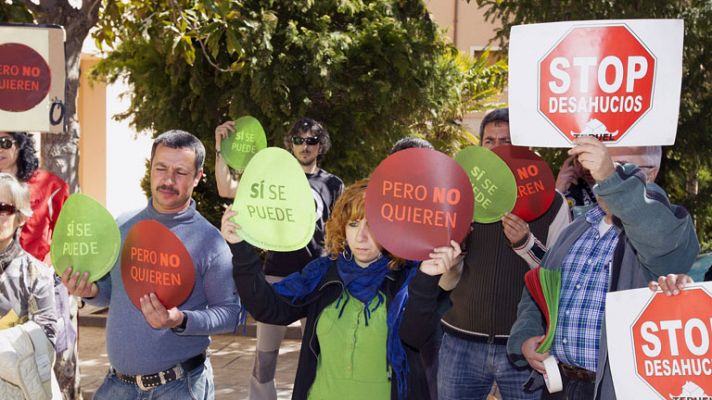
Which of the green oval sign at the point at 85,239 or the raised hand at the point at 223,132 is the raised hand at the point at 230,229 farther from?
the raised hand at the point at 223,132

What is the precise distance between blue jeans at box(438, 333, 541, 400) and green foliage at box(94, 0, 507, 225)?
4.42 meters

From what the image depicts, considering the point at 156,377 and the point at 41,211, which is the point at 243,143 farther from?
the point at 156,377

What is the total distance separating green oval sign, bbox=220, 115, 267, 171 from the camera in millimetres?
5277

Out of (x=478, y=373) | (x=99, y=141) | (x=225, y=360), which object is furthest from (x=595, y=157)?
(x=99, y=141)

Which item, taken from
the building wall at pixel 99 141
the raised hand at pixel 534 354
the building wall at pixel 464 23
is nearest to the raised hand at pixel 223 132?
the raised hand at pixel 534 354

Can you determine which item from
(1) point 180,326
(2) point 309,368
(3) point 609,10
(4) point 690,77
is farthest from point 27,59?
(4) point 690,77

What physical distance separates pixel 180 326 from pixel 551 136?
1491 millimetres

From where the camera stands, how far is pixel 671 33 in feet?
9.69

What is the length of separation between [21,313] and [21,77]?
4.02 ft

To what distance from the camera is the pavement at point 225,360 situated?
22.7 ft

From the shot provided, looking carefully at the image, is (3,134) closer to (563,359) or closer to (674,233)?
(563,359)

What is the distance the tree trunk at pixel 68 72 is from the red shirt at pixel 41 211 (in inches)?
22.4

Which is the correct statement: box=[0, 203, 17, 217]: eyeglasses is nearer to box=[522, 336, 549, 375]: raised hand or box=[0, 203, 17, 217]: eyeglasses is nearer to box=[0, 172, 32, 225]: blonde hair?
box=[0, 172, 32, 225]: blonde hair

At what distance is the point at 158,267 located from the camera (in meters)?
3.30
